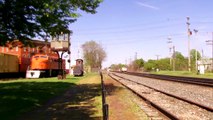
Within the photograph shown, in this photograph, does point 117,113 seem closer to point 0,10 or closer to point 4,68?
point 0,10

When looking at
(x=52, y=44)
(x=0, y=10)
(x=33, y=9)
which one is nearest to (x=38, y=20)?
(x=33, y=9)

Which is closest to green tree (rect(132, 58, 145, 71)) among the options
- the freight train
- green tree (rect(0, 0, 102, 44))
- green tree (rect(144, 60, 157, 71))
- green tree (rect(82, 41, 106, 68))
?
green tree (rect(144, 60, 157, 71))

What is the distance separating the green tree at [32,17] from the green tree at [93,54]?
11965cm

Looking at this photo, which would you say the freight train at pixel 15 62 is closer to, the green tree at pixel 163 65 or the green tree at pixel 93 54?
the green tree at pixel 93 54

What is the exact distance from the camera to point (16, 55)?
51750 mm

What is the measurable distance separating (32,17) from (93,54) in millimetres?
125615

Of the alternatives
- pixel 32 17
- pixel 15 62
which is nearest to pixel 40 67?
pixel 15 62

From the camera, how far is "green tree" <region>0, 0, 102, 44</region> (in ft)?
59.4

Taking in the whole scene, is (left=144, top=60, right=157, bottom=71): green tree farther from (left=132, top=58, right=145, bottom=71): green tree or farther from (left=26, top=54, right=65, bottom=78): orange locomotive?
(left=26, top=54, right=65, bottom=78): orange locomotive

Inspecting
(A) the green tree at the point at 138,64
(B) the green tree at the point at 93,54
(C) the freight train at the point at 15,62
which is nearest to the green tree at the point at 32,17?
(C) the freight train at the point at 15,62

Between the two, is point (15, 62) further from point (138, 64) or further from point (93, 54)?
point (138, 64)

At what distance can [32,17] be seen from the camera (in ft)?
62.8

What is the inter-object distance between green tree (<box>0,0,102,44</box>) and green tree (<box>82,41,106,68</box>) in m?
120

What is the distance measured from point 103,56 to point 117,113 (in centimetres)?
13328
